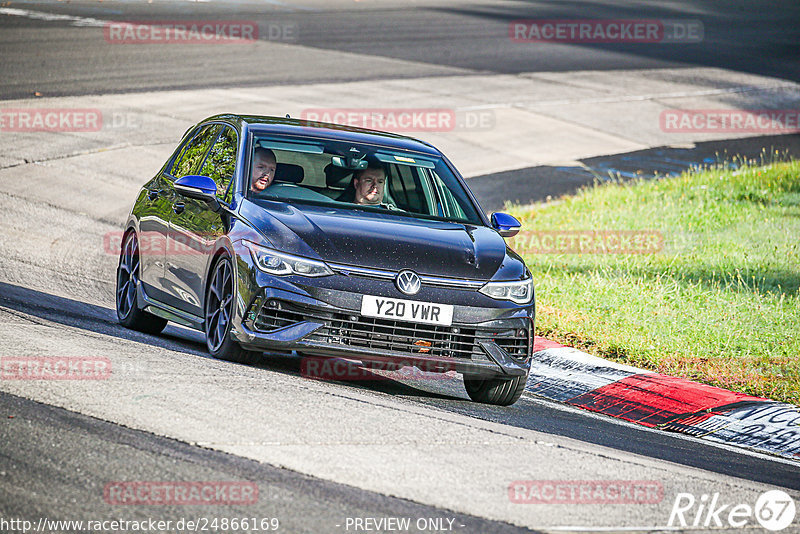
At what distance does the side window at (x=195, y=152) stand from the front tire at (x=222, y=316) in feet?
5.08

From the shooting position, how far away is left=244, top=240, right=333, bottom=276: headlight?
738 cm

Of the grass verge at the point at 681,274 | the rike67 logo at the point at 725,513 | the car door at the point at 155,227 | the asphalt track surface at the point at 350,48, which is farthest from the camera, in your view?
the asphalt track surface at the point at 350,48

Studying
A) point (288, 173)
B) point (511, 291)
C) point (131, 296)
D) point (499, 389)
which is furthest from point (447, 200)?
point (131, 296)

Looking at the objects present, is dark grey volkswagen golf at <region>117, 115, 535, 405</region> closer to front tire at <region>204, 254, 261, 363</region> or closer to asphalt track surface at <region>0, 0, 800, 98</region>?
front tire at <region>204, 254, 261, 363</region>

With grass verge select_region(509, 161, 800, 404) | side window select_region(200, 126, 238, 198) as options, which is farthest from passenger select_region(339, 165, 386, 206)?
grass verge select_region(509, 161, 800, 404)

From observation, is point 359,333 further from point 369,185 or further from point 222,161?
point 222,161

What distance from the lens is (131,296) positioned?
9.68 meters

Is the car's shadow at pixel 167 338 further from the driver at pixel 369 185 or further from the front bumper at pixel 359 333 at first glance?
the driver at pixel 369 185

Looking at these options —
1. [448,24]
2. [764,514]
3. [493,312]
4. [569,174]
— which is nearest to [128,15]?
[448,24]

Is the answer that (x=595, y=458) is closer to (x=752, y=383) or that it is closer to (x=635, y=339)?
(x=752, y=383)

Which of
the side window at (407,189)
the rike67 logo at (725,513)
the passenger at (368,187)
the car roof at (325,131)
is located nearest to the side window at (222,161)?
the car roof at (325,131)

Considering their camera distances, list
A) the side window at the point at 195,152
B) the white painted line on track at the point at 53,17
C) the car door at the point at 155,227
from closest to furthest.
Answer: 1. the car door at the point at 155,227
2. the side window at the point at 195,152
3. the white painted line on track at the point at 53,17

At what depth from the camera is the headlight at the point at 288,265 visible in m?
7.38

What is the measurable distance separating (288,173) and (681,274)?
5928mm
